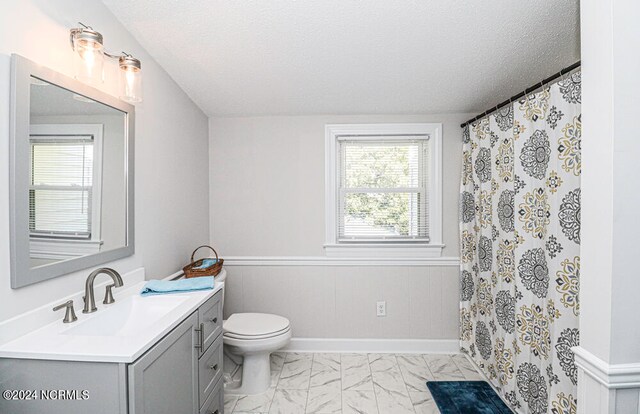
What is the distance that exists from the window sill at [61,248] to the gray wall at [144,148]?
0.31ft

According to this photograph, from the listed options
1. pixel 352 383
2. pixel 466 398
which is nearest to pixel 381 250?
pixel 352 383

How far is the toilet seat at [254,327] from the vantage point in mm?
2283

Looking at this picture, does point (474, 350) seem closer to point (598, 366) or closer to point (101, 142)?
point (598, 366)

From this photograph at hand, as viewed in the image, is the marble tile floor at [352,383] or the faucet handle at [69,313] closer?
the faucet handle at [69,313]

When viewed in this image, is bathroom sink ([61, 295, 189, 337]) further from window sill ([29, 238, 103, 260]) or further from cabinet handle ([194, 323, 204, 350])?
window sill ([29, 238, 103, 260])

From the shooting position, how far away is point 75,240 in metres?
1.48

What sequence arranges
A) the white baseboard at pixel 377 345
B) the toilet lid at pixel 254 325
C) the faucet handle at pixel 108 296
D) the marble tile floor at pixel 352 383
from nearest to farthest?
1. the faucet handle at pixel 108 296
2. the marble tile floor at pixel 352 383
3. the toilet lid at pixel 254 325
4. the white baseboard at pixel 377 345

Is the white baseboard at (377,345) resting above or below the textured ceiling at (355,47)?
below

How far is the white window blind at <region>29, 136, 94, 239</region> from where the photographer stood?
129cm

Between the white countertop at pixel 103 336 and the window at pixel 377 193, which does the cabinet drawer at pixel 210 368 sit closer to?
the white countertop at pixel 103 336

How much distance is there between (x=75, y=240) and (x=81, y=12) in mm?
1028

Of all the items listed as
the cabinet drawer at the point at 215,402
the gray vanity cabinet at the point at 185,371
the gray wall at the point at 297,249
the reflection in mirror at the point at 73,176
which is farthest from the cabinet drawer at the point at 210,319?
the gray wall at the point at 297,249

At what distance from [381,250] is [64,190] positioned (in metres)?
2.30

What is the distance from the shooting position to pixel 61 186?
1.42 metres
